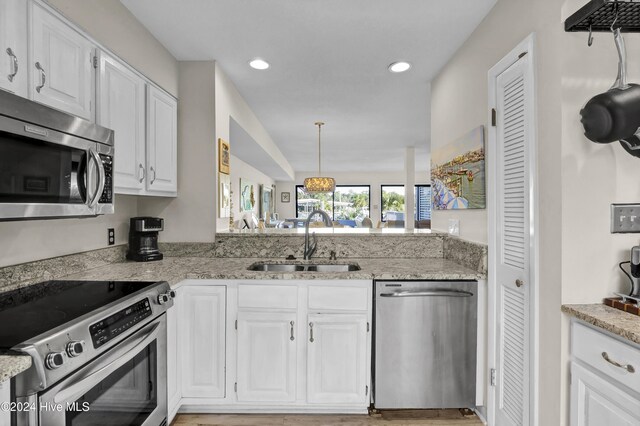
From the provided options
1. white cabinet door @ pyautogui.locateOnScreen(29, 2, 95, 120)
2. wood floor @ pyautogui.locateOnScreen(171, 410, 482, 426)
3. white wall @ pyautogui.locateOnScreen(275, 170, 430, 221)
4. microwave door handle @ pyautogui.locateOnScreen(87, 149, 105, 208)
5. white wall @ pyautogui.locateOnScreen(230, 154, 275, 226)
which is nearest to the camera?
white cabinet door @ pyautogui.locateOnScreen(29, 2, 95, 120)

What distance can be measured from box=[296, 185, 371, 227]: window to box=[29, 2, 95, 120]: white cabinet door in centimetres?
1022

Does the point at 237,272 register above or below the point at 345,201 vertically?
below

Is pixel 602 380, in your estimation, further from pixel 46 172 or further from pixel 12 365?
pixel 46 172

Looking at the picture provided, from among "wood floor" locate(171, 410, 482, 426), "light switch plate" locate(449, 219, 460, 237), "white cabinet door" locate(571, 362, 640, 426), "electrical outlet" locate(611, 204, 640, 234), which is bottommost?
"wood floor" locate(171, 410, 482, 426)

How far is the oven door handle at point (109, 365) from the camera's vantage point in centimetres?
108

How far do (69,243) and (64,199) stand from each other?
68 centimetres

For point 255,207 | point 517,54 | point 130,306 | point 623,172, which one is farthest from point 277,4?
point 255,207

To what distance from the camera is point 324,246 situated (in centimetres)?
268

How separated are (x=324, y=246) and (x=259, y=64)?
1.51 meters

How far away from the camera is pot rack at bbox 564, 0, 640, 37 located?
1.14 meters

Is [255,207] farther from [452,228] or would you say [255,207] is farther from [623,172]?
[623,172]

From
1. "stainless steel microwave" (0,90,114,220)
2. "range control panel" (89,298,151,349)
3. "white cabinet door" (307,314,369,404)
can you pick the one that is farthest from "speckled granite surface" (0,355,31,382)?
"white cabinet door" (307,314,369,404)

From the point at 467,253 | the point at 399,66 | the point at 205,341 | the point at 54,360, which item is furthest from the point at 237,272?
the point at 399,66

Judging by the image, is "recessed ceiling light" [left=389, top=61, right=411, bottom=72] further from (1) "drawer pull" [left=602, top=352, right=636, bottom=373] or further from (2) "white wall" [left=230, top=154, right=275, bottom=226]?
(2) "white wall" [left=230, top=154, right=275, bottom=226]
